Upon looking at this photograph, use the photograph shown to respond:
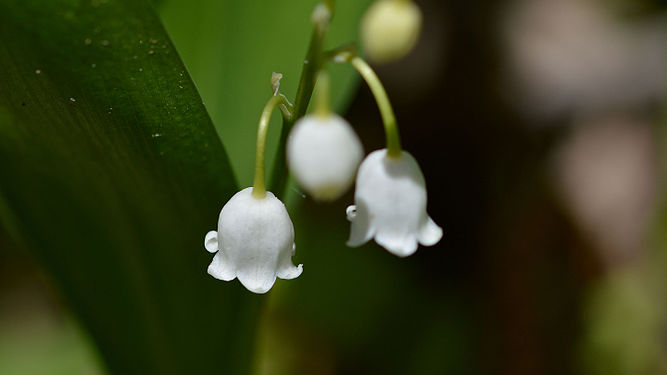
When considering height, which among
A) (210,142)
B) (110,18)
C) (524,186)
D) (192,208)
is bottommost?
(524,186)

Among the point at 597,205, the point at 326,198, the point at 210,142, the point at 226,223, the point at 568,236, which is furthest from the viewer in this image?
the point at 597,205

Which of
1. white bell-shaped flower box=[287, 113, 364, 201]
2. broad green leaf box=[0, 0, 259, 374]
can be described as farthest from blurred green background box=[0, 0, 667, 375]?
white bell-shaped flower box=[287, 113, 364, 201]

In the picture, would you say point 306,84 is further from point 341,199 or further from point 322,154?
point 341,199

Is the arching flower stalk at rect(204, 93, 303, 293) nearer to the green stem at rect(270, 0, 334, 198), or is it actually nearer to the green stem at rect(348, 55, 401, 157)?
the green stem at rect(270, 0, 334, 198)

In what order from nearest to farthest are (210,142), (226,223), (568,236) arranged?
(226,223), (210,142), (568,236)

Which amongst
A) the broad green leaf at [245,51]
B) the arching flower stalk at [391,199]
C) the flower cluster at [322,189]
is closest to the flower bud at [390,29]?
the flower cluster at [322,189]

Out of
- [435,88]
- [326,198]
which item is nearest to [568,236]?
[435,88]

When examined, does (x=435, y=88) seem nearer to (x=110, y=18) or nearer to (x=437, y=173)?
(x=437, y=173)

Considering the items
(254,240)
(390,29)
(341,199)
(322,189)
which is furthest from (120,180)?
(341,199)
